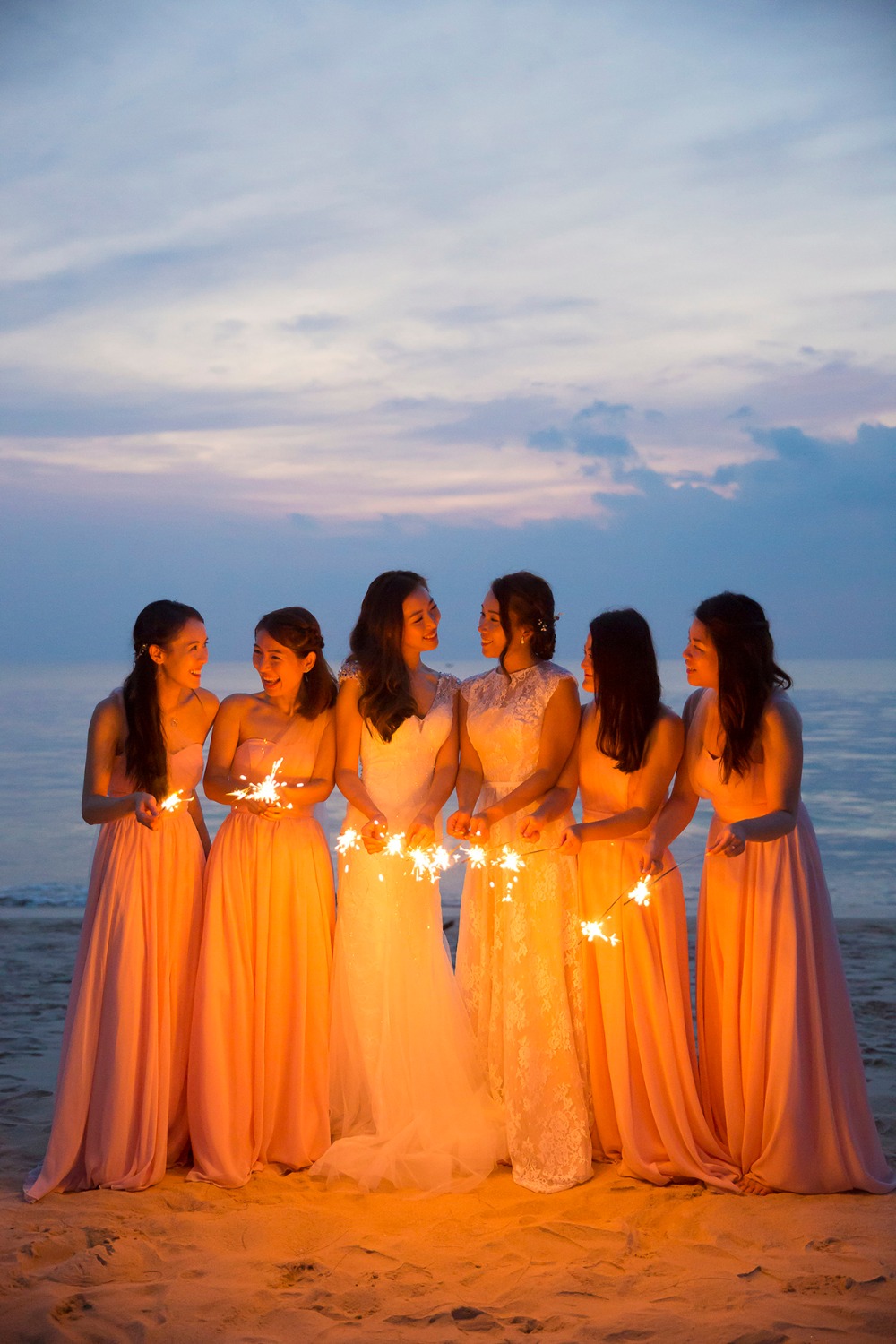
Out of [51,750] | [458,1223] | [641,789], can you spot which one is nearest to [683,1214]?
[458,1223]

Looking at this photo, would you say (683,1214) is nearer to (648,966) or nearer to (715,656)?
(648,966)

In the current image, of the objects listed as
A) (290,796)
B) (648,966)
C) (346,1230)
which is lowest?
(346,1230)

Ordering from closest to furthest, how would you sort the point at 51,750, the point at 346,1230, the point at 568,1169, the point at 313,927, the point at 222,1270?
the point at 222,1270 → the point at 346,1230 → the point at 568,1169 → the point at 313,927 → the point at 51,750

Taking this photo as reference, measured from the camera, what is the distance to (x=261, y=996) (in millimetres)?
5648

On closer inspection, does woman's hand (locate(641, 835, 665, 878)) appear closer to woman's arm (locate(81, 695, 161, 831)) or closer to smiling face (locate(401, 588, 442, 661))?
smiling face (locate(401, 588, 442, 661))

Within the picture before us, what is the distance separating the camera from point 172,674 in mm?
5707

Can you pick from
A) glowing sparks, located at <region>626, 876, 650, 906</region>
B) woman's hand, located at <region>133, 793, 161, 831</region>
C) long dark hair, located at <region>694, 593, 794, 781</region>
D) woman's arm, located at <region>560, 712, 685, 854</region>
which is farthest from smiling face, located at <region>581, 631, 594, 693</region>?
woman's hand, located at <region>133, 793, 161, 831</region>

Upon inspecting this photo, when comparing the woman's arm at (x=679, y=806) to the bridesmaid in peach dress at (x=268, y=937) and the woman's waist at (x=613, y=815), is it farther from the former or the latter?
the bridesmaid in peach dress at (x=268, y=937)

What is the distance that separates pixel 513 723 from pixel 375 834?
85cm

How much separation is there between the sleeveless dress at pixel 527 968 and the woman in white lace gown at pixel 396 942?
0.15 m

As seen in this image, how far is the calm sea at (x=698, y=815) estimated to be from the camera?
53.9ft

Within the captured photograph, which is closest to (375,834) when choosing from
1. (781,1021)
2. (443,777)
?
(443,777)

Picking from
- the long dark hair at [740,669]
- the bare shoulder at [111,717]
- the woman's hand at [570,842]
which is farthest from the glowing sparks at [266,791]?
the long dark hair at [740,669]

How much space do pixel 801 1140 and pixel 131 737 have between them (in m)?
3.59
